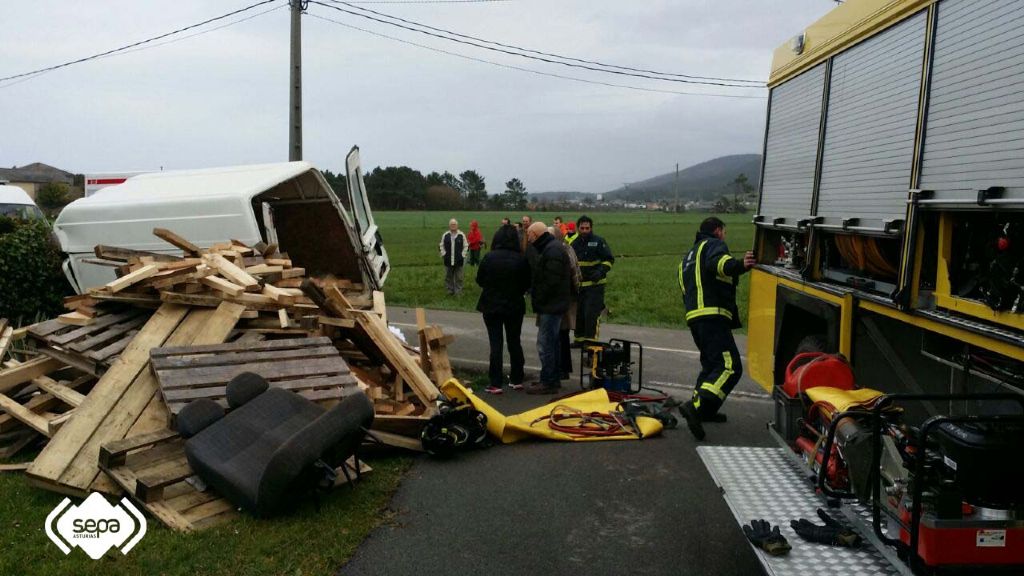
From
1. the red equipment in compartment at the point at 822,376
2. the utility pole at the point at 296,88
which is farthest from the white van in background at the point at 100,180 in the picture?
the red equipment in compartment at the point at 822,376

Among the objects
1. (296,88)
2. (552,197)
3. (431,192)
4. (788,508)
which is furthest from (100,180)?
(552,197)

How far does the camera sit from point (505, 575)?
437 cm

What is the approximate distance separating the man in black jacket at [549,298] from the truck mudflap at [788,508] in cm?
414

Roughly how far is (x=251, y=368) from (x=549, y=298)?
3560 mm

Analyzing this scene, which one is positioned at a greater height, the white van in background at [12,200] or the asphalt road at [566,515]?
the white van in background at [12,200]

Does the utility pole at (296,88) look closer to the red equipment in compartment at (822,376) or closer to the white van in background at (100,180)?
the white van in background at (100,180)

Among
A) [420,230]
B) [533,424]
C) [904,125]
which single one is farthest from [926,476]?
[420,230]

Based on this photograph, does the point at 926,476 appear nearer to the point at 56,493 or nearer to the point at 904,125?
the point at 904,125

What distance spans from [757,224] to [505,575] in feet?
13.9

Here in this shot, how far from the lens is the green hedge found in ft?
30.8

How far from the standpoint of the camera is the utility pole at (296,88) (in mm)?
16281

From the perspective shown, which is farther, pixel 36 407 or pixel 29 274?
pixel 29 274

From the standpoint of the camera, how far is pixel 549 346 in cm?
886

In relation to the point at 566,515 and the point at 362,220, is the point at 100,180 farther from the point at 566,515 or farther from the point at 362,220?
the point at 566,515
